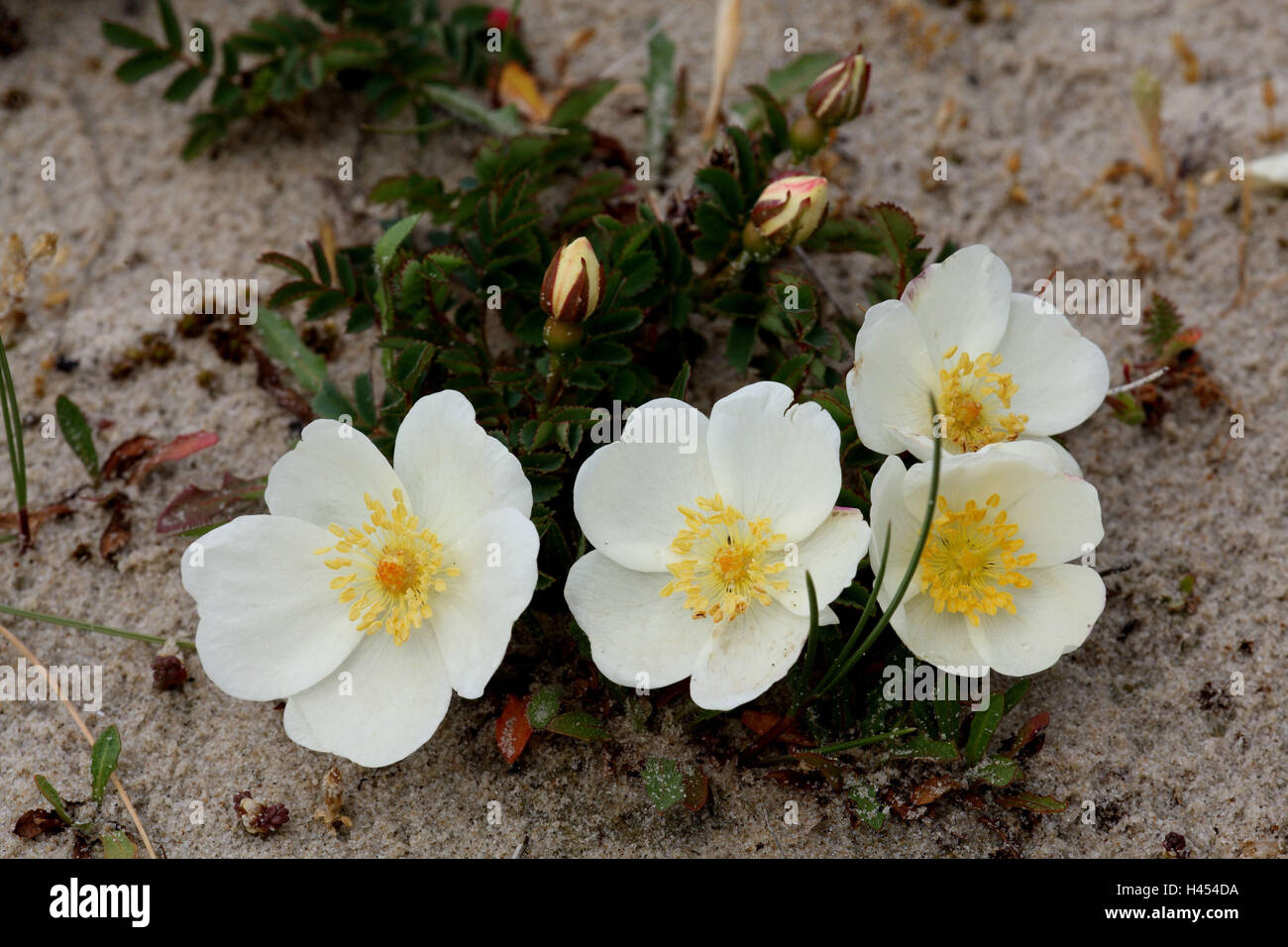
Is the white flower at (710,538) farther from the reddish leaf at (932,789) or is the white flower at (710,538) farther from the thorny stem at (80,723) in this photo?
the thorny stem at (80,723)

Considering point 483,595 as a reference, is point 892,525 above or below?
above

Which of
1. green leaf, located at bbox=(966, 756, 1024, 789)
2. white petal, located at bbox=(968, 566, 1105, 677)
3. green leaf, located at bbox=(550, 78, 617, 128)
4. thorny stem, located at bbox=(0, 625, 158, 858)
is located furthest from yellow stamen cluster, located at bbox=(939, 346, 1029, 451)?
thorny stem, located at bbox=(0, 625, 158, 858)

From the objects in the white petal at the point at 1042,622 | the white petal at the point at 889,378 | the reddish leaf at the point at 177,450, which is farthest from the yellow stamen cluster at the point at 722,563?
the reddish leaf at the point at 177,450

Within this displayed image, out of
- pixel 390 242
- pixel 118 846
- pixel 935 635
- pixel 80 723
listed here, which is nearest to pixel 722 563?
pixel 935 635

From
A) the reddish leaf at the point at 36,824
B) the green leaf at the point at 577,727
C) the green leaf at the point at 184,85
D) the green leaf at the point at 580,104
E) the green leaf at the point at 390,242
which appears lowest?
the reddish leaf at the point at 36,824

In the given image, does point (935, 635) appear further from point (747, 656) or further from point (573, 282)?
point (573, 282)

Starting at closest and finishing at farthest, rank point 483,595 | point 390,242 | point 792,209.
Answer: point 483,595 → point 792,209 → point 390,242

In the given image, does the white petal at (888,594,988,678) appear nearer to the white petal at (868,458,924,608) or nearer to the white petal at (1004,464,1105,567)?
the white petal at (868,458,924,608)
